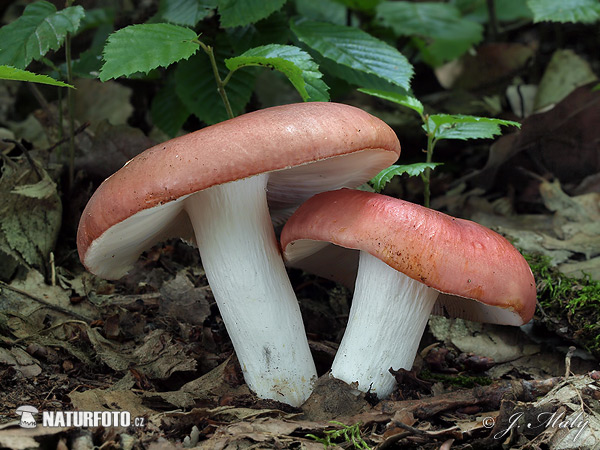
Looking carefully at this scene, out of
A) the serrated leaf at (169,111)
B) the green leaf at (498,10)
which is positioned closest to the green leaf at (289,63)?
the serrated leaf at (169,111)

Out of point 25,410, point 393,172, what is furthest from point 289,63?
point 25,410

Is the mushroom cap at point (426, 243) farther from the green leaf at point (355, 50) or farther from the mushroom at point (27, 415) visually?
the mushroom at point (27, 415)

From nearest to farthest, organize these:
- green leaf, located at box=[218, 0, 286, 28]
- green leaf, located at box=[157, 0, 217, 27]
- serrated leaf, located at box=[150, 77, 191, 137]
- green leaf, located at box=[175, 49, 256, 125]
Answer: green leaf, located at box=[218, 0, 286, 28] → green leaf, located at box=[157, 0, 217, 27] → green leaf, located at box=[175, 49, 256, 125] → serrated leaf, located at box=[150, 77, 191, 137]

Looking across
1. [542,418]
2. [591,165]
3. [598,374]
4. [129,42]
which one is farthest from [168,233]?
[591,165]

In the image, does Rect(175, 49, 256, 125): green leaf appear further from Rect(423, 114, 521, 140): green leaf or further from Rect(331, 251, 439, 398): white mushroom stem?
Rect(331, 251, 439, 398): white mushroom stem

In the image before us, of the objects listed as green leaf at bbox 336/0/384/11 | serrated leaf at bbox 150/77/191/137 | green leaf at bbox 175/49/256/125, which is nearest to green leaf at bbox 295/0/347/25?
green leaf at bbox 336/0/384/11

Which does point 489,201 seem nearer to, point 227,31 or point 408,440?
point 227,31
